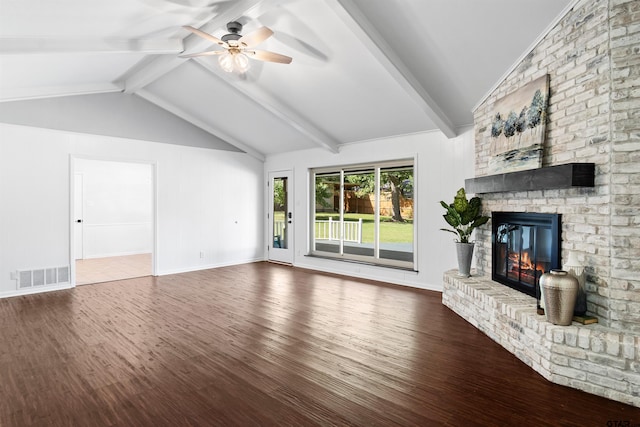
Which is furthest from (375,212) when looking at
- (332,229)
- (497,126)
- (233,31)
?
A: (233,31)

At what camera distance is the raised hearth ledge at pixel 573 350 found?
2.34m

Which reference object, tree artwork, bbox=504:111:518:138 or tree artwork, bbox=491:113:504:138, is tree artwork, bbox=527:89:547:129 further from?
tree artwork, bbox=491:113:504:138

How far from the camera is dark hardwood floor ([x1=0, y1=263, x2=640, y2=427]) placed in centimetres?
221

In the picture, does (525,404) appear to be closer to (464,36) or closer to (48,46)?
(464,36)

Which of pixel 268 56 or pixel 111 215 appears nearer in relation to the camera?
pixel 268 56

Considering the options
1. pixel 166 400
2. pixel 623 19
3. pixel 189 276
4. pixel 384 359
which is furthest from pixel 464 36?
pixel 189 276

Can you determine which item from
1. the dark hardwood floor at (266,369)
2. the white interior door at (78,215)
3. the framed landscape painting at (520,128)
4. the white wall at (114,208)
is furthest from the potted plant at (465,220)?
the white interior door at (78,215)

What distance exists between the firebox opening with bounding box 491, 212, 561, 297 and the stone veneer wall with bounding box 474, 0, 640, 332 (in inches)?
7.4

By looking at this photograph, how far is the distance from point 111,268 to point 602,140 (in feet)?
26.7

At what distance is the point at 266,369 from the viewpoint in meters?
2.80

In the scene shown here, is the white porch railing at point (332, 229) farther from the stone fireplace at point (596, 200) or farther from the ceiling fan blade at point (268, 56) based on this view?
the stone fireplace at point (596, 200)

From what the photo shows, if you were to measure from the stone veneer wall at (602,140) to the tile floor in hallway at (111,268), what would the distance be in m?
6.69

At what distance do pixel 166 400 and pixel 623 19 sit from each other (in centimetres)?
408

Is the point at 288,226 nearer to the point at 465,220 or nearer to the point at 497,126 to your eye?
the point at 465,220
